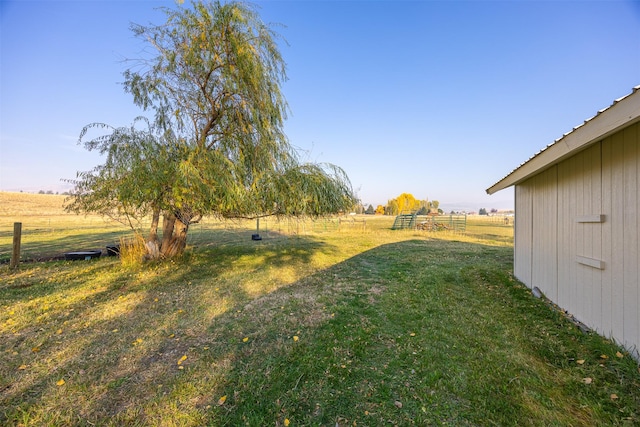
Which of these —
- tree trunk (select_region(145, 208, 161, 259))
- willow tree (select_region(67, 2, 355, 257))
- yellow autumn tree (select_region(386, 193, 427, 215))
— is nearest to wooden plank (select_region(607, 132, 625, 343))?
willow tree (select_region(67, 2, 355, 257))

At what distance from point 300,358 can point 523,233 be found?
5.19 meters

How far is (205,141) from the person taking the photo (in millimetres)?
6539

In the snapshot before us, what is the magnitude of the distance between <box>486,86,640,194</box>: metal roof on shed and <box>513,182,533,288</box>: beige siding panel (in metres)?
1.43

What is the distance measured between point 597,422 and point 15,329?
19.0ft

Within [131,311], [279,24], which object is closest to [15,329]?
[131,311]

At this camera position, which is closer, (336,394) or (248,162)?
(336,394)

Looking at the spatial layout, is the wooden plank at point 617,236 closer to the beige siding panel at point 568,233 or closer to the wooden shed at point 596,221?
the wooden shed at point 596,221

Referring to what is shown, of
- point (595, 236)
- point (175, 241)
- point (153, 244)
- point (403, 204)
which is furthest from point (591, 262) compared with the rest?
point (403, 204)

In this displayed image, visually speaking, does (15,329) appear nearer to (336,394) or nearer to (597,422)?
(336,394)

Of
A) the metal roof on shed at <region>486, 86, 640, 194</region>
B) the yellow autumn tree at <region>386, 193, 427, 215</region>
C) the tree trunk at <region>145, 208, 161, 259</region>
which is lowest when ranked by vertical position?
the tree trunk at <region>145, 208, 161, 259</region>

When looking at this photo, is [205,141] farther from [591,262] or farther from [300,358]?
[591,262]

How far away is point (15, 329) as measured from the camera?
311cm

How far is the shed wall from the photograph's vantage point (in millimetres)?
2389

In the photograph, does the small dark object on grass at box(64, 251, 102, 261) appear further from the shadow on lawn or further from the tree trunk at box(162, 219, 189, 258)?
the shadow on lawn
